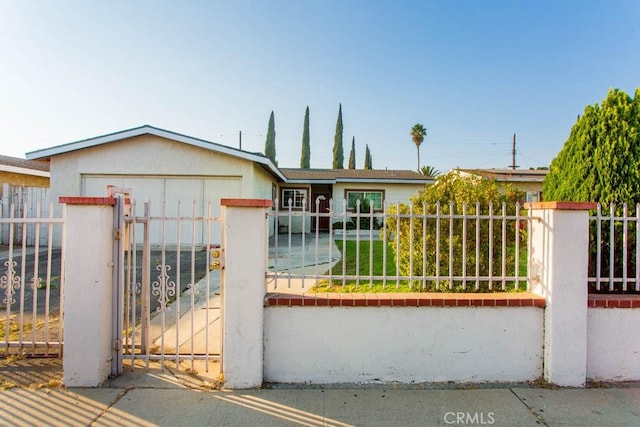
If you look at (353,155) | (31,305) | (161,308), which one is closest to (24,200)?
(31,305)

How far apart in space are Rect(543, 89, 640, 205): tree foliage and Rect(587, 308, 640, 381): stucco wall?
1.16m

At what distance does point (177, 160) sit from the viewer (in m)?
11.8

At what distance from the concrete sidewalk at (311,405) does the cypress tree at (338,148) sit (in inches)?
1569

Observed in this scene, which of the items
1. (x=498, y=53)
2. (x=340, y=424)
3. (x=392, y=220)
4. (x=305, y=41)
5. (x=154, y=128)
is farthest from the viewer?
(x=154, y=128)

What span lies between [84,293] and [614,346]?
4.74m

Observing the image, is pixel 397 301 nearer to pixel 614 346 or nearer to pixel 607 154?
pixel 614 346

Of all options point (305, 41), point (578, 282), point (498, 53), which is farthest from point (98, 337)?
point (498, 53)

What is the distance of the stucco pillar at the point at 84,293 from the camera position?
3133 mm

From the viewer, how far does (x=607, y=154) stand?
373 centimetres

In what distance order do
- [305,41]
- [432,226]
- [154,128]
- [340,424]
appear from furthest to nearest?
[154,128] < [305,41] < [432,226] < [340,424]

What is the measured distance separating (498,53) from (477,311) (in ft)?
30.2

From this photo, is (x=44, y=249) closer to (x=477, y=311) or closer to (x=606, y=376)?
(x=477, y=311)

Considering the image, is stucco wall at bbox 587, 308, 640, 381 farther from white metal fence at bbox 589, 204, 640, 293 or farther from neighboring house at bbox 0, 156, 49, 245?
neighboring house at bbox 0, 156, 49, 245

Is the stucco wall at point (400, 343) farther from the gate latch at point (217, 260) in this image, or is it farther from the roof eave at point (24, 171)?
the roof eave at point (24, 171)
